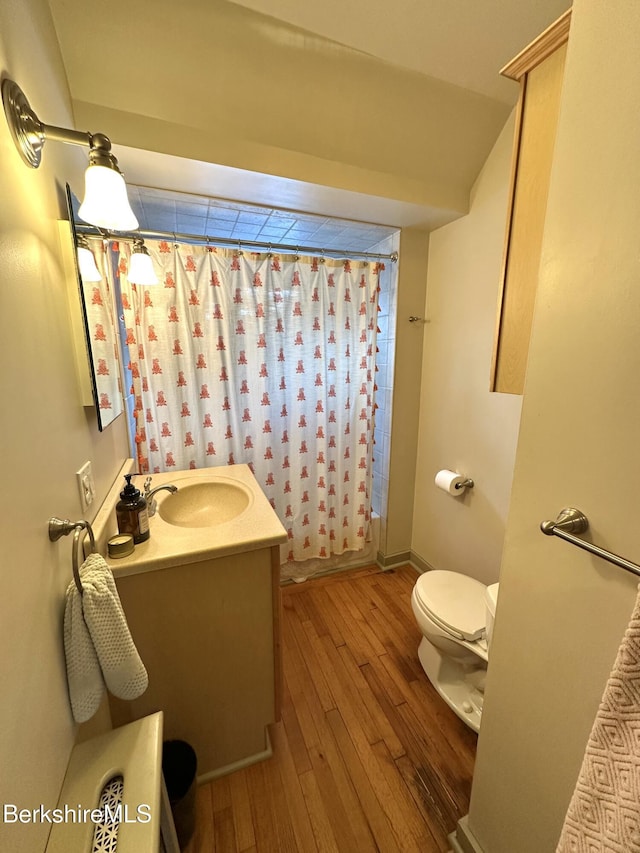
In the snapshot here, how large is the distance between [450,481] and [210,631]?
1.37m

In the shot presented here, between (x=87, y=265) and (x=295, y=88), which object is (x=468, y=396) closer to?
(x=295, y=88)

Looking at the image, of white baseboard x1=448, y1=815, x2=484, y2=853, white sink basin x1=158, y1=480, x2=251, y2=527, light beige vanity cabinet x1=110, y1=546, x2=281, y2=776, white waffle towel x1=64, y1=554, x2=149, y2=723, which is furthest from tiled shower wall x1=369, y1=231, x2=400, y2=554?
white waffle towel x1=64, y1=554, x2=149, y2=723

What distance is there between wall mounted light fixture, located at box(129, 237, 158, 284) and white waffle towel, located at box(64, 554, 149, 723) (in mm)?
1027

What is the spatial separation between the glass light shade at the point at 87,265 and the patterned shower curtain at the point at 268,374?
1.59ft

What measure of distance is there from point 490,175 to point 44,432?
79.9 inches

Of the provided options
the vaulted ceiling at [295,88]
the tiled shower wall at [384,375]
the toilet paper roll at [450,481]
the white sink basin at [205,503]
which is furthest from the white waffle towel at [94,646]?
the tiled shower wall at [384,375]

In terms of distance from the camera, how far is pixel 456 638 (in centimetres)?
135

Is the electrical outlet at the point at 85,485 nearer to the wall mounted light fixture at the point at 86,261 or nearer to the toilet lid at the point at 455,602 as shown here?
the wall mounted light fixture at the point at 86,261

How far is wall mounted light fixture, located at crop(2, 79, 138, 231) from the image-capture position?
25.2 inches

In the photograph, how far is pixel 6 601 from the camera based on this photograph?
52cm

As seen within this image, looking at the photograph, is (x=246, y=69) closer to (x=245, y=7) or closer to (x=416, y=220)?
(x=245, y=7)

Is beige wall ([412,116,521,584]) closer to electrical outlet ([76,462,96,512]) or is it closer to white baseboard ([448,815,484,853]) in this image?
white baseboard ([448,815,484,853])

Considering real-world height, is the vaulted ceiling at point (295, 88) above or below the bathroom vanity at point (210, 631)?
above

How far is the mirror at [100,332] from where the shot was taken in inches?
37.5
